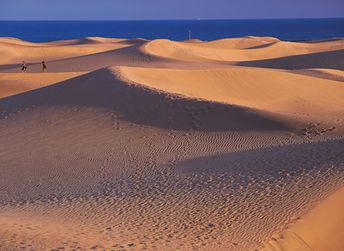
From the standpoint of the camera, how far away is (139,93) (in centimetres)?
2017

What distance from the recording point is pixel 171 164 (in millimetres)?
13867

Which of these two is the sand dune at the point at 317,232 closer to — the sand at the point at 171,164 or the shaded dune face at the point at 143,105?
the sand at the point at 171,164

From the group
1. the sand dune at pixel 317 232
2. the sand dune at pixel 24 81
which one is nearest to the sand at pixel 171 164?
the sand dune at pixel 317 232

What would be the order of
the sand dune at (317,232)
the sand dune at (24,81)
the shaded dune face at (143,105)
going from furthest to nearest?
1. the sand dune at (24,81)
2. the shaded dune face at (143,105)
3. the sand dune at (317,232)

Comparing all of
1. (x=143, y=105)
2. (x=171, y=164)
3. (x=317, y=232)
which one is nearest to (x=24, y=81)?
(x=143, y=105)

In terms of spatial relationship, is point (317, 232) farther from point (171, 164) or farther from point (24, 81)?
point (24, 81)

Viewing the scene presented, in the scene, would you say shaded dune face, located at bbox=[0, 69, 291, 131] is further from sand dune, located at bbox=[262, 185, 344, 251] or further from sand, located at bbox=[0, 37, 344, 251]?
sand dune, located at bbox=[262, 185, 344, 251]

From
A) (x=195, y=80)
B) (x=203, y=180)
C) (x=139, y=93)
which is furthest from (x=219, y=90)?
(x=203, y=180)

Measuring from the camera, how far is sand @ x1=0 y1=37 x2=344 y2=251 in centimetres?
873

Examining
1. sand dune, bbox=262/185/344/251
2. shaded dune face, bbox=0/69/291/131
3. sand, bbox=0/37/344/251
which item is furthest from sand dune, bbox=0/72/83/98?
sand dune, bbox=262/185/344/251

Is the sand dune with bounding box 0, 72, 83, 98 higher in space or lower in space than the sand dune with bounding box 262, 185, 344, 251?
higher

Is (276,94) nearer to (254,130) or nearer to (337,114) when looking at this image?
(337,114)

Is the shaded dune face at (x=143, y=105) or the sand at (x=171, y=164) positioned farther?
the shaded dune face at (x=143, y=105)

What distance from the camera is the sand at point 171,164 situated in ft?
28.7
